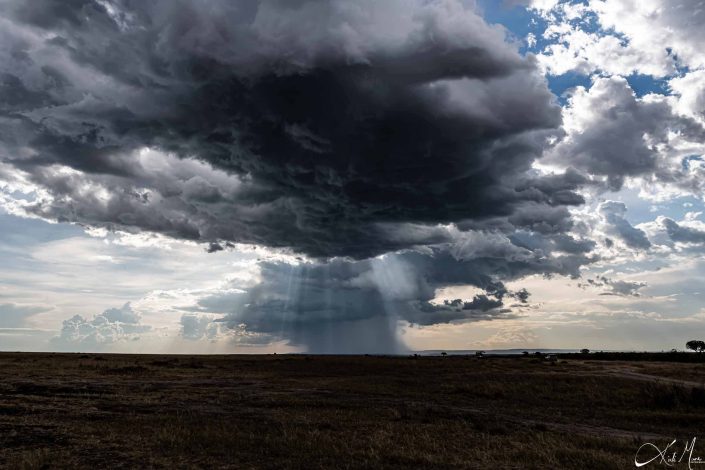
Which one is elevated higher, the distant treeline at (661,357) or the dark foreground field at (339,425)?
the distant treeline at (661,357)

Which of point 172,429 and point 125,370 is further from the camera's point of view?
point 125,370

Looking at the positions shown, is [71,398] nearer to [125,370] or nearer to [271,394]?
[271,394]

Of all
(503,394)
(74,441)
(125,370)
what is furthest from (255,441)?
(125,370)

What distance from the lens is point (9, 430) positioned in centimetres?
2259

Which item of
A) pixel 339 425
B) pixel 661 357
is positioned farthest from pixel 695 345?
pixel 339 425

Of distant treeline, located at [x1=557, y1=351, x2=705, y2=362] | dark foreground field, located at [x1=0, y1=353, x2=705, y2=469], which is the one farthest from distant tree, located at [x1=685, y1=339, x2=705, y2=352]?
dark foreground field, located at [x1=0, y1=353, x2=705, y2=469]

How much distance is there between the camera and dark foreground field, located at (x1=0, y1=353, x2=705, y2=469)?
18.0 m

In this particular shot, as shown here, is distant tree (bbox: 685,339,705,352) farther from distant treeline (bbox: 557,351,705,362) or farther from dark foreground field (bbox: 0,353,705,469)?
dark foreground field (bbox: 0,353,705,469)

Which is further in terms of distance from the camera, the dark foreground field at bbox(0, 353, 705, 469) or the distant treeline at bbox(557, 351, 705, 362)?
the distant treeline at bbox(557, 351, 705, 362)

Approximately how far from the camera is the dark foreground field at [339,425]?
18.0 m

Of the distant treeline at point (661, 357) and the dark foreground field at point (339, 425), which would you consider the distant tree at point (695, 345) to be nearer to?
the distant treeline at point (661, 357)

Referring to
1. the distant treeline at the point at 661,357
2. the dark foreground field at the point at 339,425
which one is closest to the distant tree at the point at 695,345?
the distant treeline at the point at 661,357

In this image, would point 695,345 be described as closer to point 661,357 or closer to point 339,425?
point 661,357

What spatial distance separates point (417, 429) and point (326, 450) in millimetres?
6967
